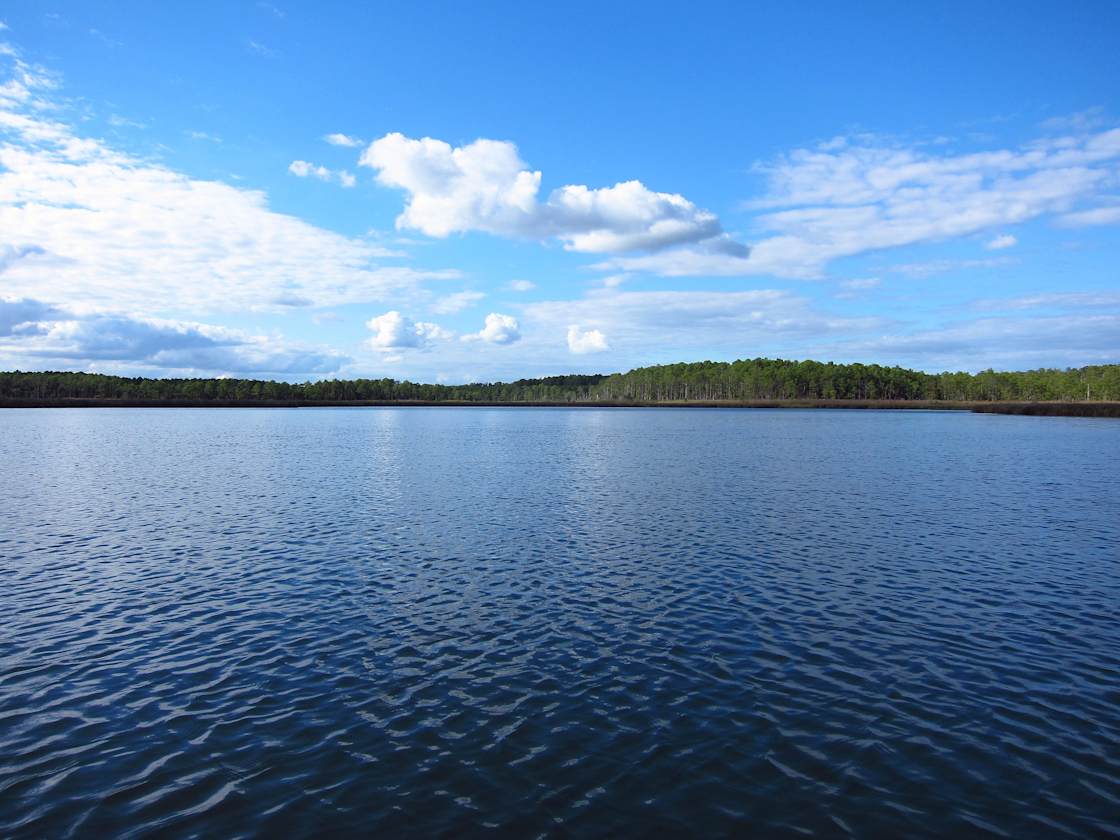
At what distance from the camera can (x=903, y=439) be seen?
112 m

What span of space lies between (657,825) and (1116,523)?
139ft

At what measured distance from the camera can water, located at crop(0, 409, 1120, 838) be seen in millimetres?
12203

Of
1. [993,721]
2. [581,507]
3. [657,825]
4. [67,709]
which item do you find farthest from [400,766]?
[581,507]

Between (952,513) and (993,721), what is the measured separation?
31430 mm

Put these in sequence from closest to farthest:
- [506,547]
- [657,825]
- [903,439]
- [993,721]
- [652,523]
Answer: [657,825]
[993,721]
[506,547]
[652,523]
[903,439]

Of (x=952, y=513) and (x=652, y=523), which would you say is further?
(x=952, y=513)

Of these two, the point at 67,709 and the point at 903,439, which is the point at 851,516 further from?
the point at 903,439

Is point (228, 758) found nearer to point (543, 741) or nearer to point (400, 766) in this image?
point (400, 766)

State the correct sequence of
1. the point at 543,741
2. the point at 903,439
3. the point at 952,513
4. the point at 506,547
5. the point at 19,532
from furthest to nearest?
the point at 903,439
the point at 952,513
the point at 19,532
the point at 506,547
the point at 543,741

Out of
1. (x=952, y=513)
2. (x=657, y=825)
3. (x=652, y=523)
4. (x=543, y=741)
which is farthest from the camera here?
(x=952, y=513)

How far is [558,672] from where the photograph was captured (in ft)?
58.6

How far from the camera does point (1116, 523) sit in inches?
1558

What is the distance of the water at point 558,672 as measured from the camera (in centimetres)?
1220

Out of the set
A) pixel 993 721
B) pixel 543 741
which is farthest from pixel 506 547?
pixel 993 721
